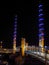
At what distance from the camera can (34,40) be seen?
1727 centimetres

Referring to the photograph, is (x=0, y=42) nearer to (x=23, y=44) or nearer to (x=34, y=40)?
(x=34, y=40)

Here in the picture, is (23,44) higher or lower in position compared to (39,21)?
lower

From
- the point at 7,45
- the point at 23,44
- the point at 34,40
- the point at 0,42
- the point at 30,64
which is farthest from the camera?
the point at 0,42

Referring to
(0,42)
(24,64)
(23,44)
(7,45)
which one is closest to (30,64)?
(24,64)

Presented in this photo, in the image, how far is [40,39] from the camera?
68.4 ft

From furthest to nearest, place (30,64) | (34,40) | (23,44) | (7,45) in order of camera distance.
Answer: (7,45), (34,40), (23,44), (30,64)

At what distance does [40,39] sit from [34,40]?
3645 millimetres

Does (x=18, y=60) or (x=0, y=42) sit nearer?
(x=18, y=60)

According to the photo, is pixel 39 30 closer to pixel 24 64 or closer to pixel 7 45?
pixel 7 45

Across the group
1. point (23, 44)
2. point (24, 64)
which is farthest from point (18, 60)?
point (23, 44)

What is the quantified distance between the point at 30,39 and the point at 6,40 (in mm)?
3303

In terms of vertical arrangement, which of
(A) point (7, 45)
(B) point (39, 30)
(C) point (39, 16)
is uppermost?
(C) point (39, 16)

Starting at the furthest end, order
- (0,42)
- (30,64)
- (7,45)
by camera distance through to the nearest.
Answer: (0,42) → (7,45) → (30,64)

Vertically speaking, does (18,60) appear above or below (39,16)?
below
